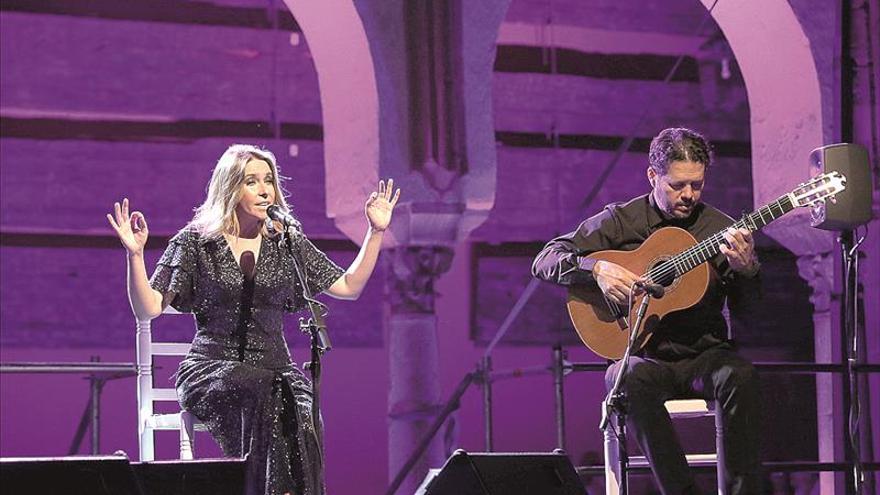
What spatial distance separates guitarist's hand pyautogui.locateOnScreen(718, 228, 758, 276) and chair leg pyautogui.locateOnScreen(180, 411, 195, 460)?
186cm

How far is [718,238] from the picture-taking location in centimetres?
443

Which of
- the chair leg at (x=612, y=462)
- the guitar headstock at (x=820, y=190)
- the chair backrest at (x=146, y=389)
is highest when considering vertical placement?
the guitar headstock at (x=820, y=190)

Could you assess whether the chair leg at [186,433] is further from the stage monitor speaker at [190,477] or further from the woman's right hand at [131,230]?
the stage monitor speaker at [190,477]

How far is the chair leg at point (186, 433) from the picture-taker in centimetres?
442

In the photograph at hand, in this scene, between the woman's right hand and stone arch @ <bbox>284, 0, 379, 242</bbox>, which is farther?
stone arch @ <bbox>284, 0, 379, 242</bbox>

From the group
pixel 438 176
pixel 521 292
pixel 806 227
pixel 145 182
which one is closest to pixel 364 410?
pixel 521 292

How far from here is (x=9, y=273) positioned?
8.90m

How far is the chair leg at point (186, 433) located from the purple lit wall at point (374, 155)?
2.96 m

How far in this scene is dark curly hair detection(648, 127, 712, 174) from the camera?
452 centimetres

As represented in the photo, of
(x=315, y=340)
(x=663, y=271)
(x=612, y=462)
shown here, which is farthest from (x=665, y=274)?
(x=315, y=340)

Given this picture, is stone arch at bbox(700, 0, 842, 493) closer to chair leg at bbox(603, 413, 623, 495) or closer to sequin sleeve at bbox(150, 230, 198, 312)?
chair leg at bbox(603, 413, 623, 495)

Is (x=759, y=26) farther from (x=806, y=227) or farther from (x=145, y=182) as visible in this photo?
(x=145, y=182)

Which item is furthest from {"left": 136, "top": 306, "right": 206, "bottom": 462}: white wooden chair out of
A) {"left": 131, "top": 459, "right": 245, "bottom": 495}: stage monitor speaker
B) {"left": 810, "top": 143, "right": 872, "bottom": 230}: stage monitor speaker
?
{"left": 810, "top": 143, "right": 872, "bottom": 230}: stage monitor speaker

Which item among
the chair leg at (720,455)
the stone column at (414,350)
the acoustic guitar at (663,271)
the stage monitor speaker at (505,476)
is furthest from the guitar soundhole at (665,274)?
the stone column at (414,350)
